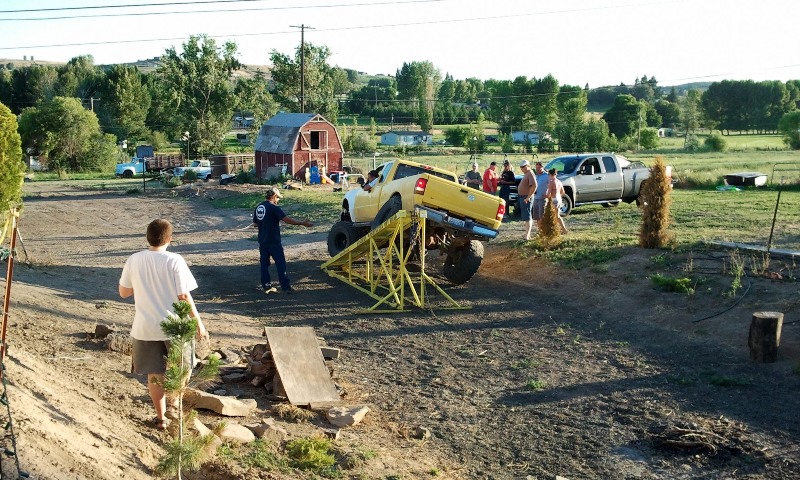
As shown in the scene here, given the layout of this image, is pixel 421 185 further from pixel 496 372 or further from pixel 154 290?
pixel 154 290

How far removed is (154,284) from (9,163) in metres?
12.0

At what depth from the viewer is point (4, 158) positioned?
1694 centimetres

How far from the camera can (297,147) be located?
47.7 meters

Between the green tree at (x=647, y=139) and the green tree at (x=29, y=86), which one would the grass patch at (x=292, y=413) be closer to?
the green tree at (x=647, y=139)

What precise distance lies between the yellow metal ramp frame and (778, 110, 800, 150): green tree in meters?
72.3

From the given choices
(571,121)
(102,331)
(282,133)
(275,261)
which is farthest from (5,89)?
(102,331)

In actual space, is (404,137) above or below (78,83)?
below

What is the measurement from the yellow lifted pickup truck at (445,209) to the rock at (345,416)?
6.02 m

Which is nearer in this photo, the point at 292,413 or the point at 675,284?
the point at 292,413

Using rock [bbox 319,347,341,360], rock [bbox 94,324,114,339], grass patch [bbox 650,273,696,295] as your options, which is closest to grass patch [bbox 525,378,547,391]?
rock [bbox 319,347,341,360]

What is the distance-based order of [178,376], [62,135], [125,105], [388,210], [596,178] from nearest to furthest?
[178,376], [388,210], [596,178], [62,135], [125,105]

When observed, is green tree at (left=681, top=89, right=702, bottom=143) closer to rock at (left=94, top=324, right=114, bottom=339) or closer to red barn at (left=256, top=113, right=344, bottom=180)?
red barn at (left=256, top=113, right=344, bottom=180)

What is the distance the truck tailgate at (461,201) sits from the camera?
14820 millimetres

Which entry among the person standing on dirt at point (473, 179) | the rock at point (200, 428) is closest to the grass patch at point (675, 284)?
the rock at point (200, 428)
